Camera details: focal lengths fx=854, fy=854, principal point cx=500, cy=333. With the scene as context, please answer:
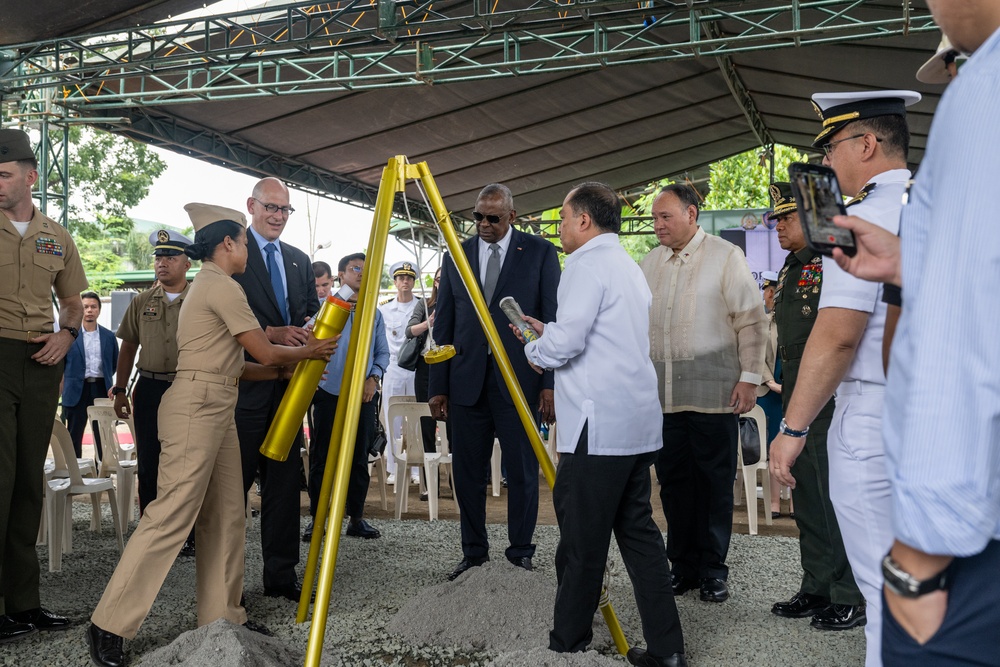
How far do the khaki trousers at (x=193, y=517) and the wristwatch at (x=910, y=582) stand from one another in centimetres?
276

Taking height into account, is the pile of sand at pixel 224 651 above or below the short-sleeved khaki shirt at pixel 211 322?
below

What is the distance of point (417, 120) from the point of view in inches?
447

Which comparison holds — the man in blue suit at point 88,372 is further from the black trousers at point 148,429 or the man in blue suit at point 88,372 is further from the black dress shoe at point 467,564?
the black dress shoe at point 467,564

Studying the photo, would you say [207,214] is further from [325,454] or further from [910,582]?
[910,582]

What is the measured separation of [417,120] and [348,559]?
7.56 m

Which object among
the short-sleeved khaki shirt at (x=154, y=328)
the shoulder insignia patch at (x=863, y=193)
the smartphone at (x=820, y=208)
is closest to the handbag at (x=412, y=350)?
the short-sleeved khaki shirt at (x=154, y=328)

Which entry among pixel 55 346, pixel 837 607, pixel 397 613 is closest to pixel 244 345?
pixel 55 346

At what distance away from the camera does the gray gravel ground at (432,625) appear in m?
3.14

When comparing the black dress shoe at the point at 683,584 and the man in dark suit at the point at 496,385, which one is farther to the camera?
the man in dark suit at the point at 496,385

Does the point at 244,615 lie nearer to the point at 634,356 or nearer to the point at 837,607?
the point at 634,356

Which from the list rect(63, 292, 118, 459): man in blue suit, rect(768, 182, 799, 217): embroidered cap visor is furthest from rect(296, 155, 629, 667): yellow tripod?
rect(63, 292, 118, 459): man in blue suit

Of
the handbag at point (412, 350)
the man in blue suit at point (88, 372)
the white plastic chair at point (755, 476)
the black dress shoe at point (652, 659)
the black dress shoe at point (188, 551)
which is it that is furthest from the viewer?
the man in blue suit at point (88, 372)

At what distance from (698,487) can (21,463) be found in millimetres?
3065

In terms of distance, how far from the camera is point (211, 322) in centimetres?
335
